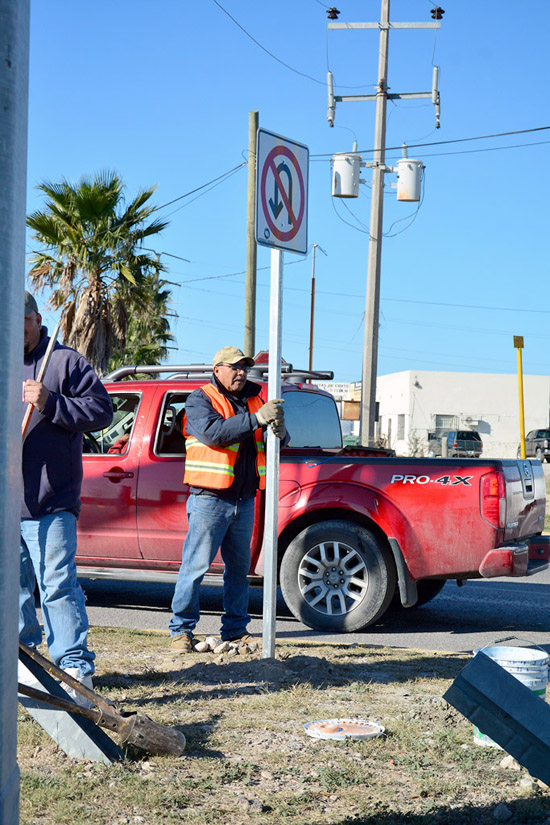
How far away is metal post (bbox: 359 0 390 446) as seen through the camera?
669 inches

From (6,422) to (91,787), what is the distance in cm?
227

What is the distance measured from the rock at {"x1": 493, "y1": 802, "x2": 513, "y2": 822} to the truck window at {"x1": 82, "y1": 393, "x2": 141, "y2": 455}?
4.84 m

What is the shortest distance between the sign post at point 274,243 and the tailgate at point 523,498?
2.21 m

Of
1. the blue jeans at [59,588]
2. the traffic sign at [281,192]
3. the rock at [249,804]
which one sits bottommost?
the rock at [249,804]

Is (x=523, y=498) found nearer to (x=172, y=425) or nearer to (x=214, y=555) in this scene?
(x=214, y=555)

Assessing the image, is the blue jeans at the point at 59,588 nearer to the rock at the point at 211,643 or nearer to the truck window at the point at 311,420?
the rock at the point at 211,643

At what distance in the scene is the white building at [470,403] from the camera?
60.8m

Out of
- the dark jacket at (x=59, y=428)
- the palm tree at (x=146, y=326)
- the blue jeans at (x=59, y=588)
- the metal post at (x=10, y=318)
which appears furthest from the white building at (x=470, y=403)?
the metal post at (x=10, y=318)

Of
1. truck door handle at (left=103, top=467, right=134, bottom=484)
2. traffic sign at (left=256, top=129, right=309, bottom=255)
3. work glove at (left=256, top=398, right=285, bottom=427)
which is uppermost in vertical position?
traffic sign at (left=256, top=129, right=309, bottom=255)

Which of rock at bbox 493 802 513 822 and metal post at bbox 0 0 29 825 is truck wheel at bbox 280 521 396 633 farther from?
metal post at bbox 0 0 29 825

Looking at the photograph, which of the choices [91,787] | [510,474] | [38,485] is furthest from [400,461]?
[91,787]

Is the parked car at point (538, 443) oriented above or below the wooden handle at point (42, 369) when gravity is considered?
below

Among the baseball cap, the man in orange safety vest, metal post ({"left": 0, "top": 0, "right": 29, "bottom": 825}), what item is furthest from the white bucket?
metal post ({"left": 0, "top": 0, "right": 29, "bottom": 825})

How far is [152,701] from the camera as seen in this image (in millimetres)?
4852
